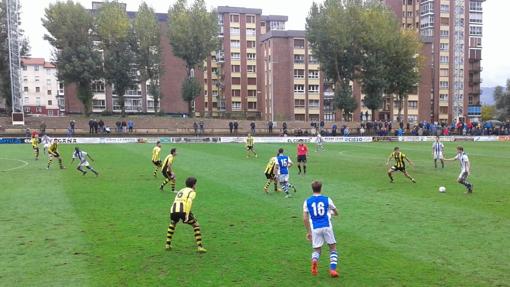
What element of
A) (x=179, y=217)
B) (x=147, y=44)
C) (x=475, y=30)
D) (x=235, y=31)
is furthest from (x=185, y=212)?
(x=475, y=30)

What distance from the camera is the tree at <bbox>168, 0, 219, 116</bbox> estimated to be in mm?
68250

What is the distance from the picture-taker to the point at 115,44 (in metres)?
67.0

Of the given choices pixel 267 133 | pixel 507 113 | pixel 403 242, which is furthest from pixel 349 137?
pixel 507 113

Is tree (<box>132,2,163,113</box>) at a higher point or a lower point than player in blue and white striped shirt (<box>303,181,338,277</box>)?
higher

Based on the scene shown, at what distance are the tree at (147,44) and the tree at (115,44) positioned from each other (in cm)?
154

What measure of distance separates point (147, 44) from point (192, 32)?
23.0 ft

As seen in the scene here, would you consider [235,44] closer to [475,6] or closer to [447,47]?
[447,47]

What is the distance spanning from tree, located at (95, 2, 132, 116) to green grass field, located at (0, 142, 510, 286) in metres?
45.7

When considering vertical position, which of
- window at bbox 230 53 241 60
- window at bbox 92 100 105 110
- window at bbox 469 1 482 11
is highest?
window at bbox 469 1 482 11

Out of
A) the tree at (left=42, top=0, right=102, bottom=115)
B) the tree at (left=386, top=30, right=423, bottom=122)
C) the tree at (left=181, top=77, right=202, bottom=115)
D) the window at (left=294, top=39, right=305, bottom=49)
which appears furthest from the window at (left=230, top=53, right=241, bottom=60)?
the tree at (left=386, top=30, right=423, bottom=122)

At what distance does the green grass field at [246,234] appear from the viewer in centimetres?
911

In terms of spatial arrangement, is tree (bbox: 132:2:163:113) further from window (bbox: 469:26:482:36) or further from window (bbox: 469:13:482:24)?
window (bbox: 469:26:482:36)

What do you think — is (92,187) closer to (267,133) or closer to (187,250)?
(187,250)

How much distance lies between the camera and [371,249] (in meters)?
10.9
